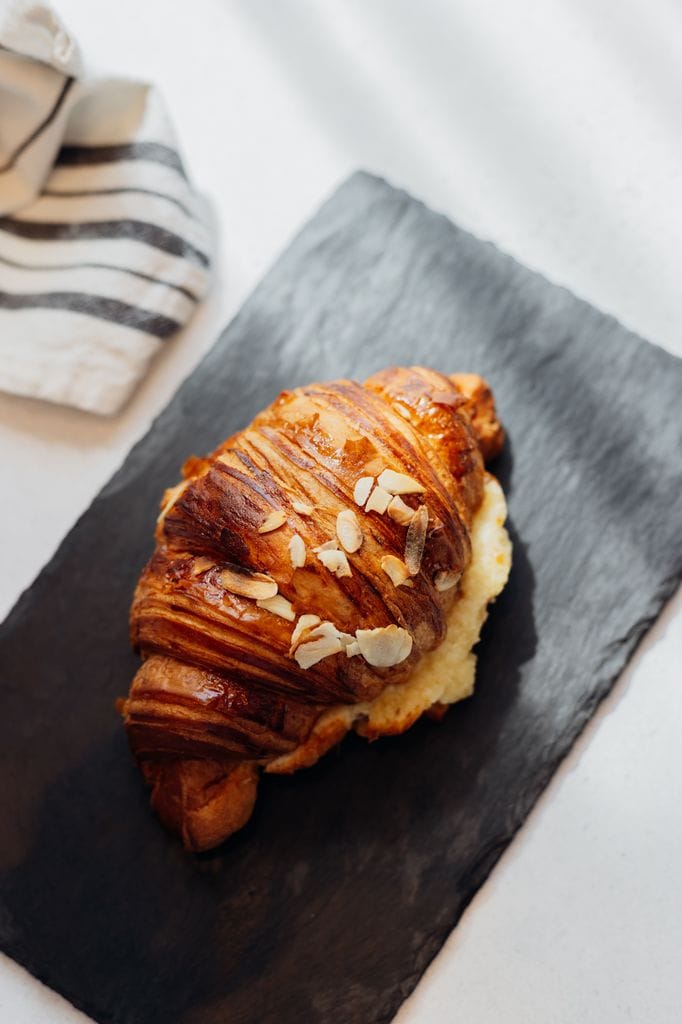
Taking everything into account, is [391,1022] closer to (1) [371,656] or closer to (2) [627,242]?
(1) [371,656]

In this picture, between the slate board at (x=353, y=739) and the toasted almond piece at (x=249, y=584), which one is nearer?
the toasted almond piece at (x=249, y=584)

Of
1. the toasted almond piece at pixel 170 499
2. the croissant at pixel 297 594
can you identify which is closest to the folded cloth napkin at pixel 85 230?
the toasted almond piece at pixel 170 499

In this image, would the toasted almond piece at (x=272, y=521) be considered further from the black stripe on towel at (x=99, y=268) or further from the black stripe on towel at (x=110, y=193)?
the black stripe on towel at (x=110, y=193)

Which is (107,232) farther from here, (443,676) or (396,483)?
(443,676)

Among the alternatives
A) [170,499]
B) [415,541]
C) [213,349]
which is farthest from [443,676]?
[213,349]

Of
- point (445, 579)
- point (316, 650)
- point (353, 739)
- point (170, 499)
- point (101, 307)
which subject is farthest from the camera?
point (101, 307)
